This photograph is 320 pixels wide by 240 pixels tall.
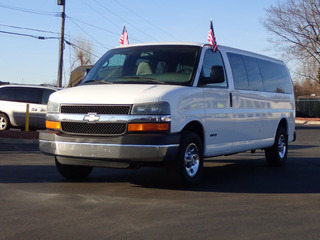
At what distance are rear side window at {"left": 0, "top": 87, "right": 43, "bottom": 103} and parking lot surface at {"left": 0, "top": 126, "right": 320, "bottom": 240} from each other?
8.94 metres

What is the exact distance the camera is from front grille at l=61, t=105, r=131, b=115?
23.9ft

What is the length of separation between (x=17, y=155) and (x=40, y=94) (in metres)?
6.77

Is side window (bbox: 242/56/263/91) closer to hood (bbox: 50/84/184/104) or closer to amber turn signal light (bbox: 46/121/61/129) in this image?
hood (bbox: 50/84/184/104)

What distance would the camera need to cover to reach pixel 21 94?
62.6 feet

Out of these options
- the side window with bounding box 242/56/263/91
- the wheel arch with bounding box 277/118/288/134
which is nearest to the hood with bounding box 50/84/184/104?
the side window with bounding box 242/56/263/91

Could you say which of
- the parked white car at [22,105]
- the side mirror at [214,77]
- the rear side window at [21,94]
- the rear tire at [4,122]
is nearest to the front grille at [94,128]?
the side mirror at [214,77]

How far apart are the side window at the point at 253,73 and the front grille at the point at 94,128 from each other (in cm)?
363

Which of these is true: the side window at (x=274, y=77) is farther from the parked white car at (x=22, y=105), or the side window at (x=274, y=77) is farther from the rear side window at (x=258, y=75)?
the parked white car at (x=22, y=105)

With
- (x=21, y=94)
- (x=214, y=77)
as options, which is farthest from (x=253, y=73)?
(x=21, y=94)

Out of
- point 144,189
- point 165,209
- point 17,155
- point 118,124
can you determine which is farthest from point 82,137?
point 17,155

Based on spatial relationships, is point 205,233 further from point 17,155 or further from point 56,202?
point 17,155

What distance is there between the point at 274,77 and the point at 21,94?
10591 mm

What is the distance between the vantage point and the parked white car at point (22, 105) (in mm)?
18703

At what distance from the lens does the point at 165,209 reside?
6.27 meters
